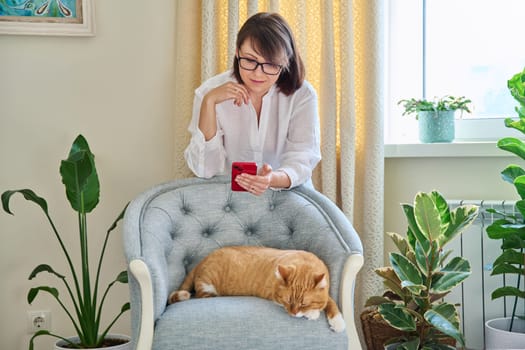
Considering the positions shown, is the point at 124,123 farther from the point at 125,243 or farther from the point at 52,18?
the point at 125,243

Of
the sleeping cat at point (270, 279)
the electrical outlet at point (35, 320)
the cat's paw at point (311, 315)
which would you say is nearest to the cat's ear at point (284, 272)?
the sleeping cat at point (270, 279)

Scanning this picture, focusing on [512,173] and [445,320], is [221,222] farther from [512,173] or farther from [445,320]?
[512,173]

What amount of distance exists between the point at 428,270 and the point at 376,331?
1.22 ft

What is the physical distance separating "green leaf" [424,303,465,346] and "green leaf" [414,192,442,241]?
0.77ft

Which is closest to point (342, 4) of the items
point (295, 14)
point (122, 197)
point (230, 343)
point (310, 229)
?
point (295, 14)

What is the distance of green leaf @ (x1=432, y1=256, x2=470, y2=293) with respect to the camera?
91.1 inches

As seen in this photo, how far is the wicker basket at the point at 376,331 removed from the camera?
2604 millimetres

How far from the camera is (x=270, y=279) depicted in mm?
2121

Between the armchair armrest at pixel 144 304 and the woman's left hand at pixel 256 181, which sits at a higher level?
the woman's left hand at pixel 256 181

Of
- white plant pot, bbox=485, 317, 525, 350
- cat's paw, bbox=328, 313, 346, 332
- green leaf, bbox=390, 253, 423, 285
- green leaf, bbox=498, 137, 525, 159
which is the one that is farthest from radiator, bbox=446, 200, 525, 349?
cat's paw, bbox=328, 313, 346, 332

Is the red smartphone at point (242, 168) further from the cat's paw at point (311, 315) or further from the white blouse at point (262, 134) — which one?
the cat's paw at point (311, 315)

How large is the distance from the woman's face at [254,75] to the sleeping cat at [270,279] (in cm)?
57

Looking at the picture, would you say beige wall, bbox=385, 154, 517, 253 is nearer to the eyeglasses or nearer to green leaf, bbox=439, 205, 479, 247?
green leaf, bbox=439, 205, 479, 247

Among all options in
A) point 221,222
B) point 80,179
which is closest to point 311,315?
point 221,222
